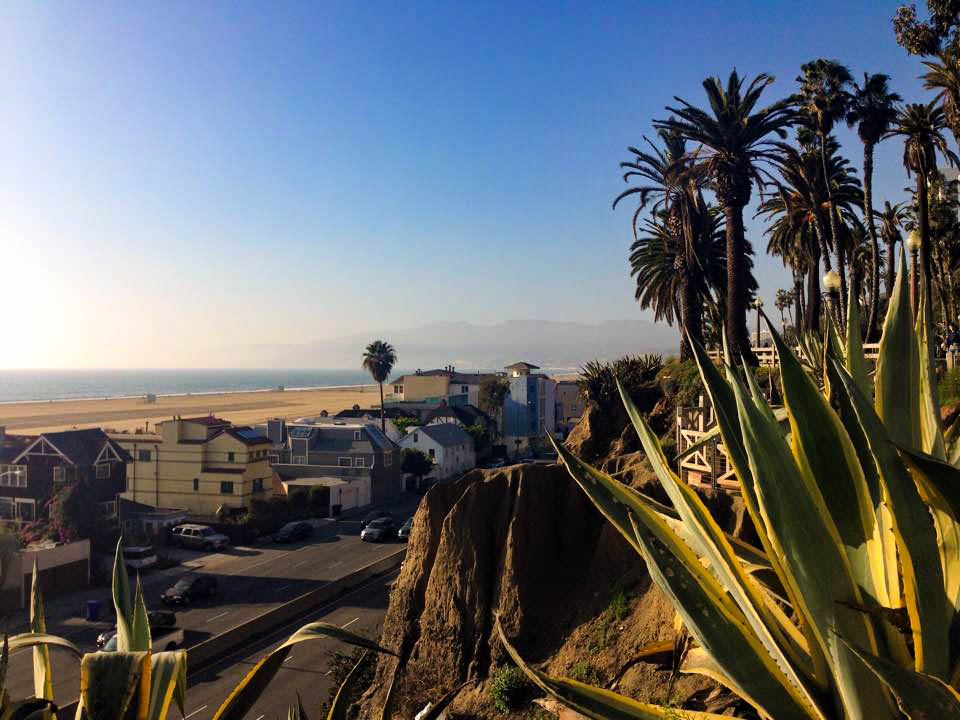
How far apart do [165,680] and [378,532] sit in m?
41.7

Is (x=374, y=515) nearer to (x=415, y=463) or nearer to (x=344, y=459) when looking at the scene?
(x=344, y=459)

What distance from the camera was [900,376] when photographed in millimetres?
3656

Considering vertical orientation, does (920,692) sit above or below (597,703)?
above

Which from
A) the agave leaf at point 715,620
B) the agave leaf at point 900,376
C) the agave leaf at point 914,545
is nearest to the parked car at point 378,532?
the agave leaf at point 715,620

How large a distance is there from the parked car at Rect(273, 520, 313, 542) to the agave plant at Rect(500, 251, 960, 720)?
144ft

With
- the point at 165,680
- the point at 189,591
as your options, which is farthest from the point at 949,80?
the point at 189,591

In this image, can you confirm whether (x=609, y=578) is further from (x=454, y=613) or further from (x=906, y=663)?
(x=906, y=663)

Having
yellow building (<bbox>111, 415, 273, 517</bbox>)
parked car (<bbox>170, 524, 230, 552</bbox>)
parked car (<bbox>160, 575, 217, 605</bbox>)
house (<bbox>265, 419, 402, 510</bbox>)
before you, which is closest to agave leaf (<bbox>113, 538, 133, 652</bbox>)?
parked car (<bbox>160, 575, 217, 605</bbox>)

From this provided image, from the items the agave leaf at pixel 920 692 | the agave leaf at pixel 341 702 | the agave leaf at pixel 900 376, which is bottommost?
→ the agave leaf at pixel 341 702

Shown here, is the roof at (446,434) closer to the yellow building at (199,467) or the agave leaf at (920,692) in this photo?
the yellow building at (199,467)

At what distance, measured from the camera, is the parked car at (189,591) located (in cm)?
3123

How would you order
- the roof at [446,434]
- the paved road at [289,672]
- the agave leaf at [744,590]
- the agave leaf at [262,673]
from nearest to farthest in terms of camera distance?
the agave leaf at [262,673] < the agave leaf at [744,590] < the paved road at [289,672] < the roof at [446,434]

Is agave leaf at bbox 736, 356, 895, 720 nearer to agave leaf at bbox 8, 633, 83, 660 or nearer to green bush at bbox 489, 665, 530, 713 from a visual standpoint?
agave leaf at bbox 8, 633, 83, 660

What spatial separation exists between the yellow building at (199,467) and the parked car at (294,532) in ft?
20.0
